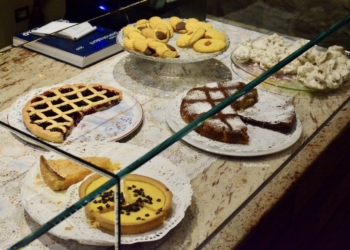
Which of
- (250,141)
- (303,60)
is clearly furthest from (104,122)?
(303,60)

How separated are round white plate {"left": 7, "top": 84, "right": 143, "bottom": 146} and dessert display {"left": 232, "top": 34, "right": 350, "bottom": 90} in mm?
367

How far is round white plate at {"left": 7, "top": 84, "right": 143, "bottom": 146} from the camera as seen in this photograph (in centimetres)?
91

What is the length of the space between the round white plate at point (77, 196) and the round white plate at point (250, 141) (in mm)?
92

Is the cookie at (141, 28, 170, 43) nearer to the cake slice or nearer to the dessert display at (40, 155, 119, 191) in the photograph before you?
the cake slice

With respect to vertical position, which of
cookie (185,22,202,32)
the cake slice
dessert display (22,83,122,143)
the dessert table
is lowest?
the dessert table

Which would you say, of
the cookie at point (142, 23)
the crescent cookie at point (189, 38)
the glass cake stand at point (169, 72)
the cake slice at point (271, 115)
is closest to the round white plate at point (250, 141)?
the cake slice at point (271, 115)

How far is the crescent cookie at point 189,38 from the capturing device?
1.19 meters

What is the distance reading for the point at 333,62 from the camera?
1205 mm

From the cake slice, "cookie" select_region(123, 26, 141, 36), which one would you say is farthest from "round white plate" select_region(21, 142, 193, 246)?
"cookie" select_region(123, 26, 141, 36)

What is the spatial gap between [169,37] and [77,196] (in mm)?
679

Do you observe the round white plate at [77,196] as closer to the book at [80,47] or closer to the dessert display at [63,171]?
the dessert display at [63,171]

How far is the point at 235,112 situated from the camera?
960 mm

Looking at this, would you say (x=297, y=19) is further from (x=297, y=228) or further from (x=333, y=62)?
(x=297, y=228)

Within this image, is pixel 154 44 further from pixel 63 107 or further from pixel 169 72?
pixel 63 107
